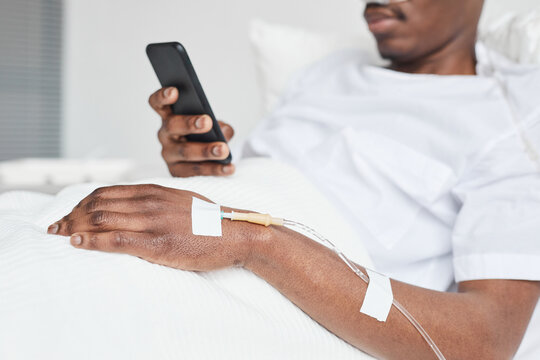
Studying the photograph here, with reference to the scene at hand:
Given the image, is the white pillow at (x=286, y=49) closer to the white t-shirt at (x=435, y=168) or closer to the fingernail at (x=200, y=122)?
the white t-shirt at (x=435, y=168)

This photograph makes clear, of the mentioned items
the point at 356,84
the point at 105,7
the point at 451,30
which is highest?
the point at 451,30

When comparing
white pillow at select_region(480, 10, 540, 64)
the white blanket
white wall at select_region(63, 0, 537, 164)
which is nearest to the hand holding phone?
the white blanket

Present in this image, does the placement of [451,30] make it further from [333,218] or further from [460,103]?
[333,218]

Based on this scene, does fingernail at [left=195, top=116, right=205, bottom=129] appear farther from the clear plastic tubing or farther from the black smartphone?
the clear plastic tubing

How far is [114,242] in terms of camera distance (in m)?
0.52

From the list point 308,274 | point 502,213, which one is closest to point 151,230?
point 308,274

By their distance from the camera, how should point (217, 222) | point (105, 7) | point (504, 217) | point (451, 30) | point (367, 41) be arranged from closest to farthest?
point (217, 222)
point (504, 217)
point (451, 30)
point (367, 41)
point (105, 7)

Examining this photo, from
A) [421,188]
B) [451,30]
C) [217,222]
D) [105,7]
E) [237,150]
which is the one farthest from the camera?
[105,7]

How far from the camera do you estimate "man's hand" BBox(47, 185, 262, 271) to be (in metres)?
0.53

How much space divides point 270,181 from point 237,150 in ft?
1.41

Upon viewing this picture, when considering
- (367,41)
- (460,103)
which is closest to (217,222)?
(460,103)

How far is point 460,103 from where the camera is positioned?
95 cm

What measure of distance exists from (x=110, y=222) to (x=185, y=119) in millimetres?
342

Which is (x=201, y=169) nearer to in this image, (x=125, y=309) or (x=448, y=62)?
(x=125, y=309)
